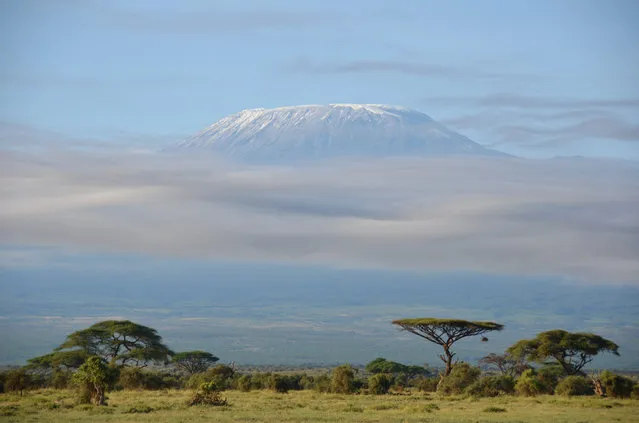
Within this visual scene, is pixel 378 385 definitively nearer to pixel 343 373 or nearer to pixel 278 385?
pixel 343 373

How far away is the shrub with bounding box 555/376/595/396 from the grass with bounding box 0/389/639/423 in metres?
2.18

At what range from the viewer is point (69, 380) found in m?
58.0

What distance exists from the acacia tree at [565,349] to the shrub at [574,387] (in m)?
11.8

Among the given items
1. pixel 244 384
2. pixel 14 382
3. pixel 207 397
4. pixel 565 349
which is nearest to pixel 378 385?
pixel 244 384

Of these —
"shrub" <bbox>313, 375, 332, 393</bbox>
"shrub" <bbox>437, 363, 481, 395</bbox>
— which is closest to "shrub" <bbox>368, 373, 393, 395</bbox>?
"shrub" <bbox>313, 375, 332, 393</bbox>

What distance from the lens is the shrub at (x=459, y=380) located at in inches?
2154

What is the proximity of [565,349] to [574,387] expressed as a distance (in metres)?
14.7

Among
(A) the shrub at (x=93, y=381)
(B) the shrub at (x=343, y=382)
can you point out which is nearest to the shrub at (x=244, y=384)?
(B) the shrub at (x=343, y=382)

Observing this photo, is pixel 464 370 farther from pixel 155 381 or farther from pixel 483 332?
pixel 155 381

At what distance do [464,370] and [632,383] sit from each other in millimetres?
10788

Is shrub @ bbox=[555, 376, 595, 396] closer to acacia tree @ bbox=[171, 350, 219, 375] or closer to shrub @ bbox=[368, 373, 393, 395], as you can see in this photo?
shrub @ bbox=[368, 373, 393, 395]

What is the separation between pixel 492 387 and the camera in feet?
173

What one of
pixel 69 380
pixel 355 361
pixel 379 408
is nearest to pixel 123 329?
pixel 69 380

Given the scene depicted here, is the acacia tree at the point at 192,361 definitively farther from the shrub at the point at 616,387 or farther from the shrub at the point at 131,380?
the shrub at the point at 616,387
